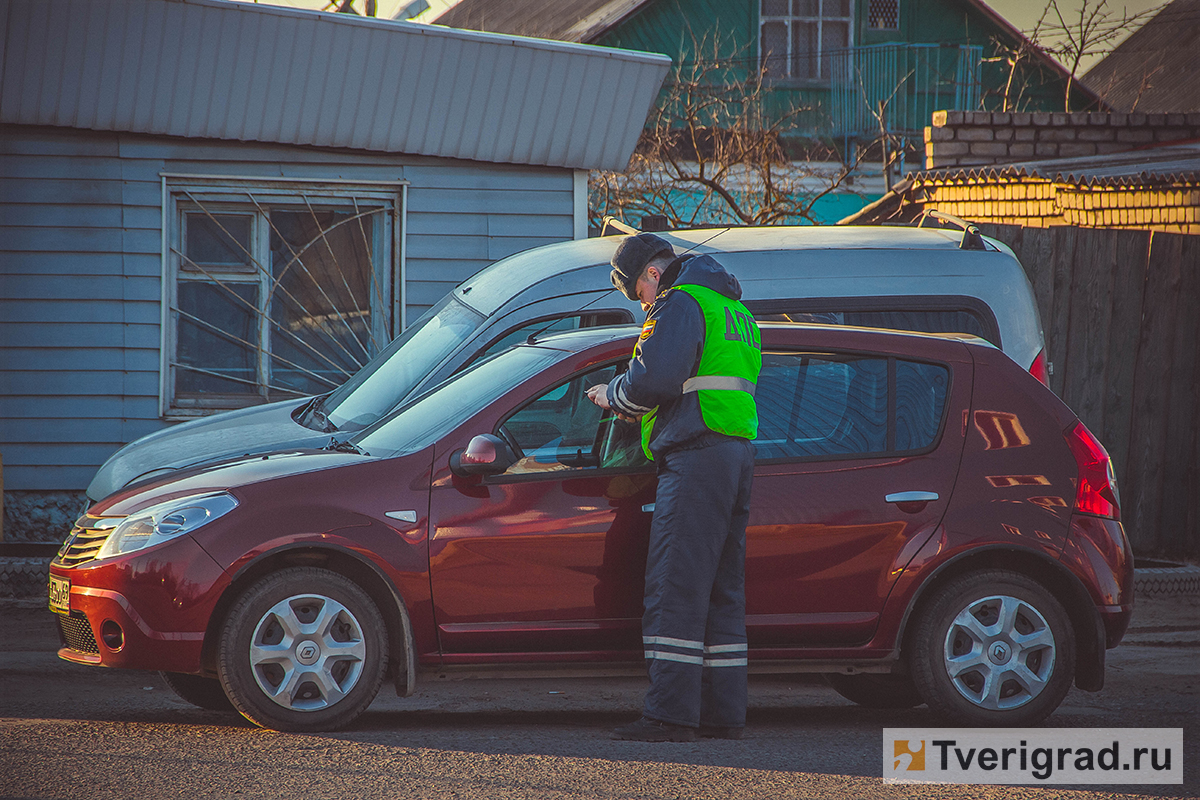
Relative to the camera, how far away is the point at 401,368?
7.14m

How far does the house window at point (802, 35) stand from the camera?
25656 millimetres

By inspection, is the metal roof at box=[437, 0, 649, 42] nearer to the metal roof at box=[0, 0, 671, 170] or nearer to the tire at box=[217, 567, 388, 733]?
the metal roof at box=[0, 0, 671, 170]

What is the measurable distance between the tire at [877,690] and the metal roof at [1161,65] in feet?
109

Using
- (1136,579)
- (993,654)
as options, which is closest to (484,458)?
(993,654)

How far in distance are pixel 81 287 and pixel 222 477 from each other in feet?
17.9

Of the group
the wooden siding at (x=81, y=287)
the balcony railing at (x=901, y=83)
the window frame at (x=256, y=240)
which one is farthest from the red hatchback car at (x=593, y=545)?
the balcony railing at (x=901, y=83)

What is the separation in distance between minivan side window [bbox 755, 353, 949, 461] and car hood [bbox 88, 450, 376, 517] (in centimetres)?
→ 159

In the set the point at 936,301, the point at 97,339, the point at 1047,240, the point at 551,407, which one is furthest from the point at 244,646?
the point at 1047,240

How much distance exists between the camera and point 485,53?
996 cm

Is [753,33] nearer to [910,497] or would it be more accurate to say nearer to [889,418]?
[889,418]

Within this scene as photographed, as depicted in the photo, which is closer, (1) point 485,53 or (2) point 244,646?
(2) point 244,646

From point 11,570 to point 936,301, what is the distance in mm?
5627

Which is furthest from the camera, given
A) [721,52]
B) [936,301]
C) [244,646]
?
[721,52]

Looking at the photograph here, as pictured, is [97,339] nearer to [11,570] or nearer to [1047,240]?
[11,570]
